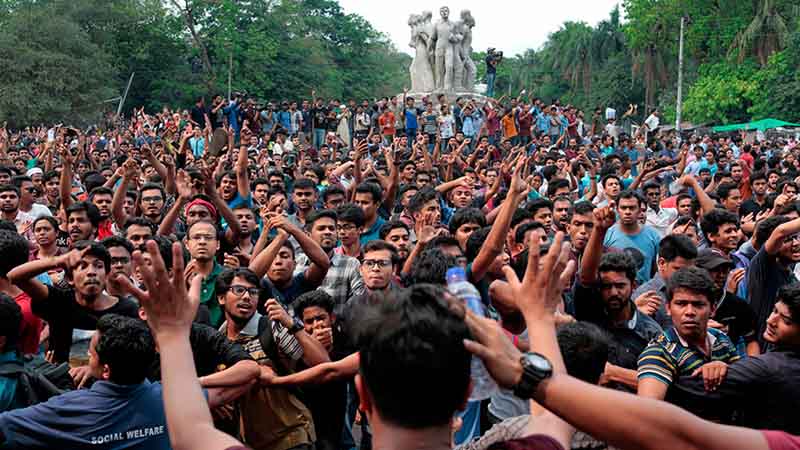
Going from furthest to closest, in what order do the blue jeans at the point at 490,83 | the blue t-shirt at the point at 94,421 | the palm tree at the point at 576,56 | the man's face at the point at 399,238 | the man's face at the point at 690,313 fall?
the palm tree at the point at 576,56 → the blue jeans at the point at 490,83 → the man's face at the point at 399,238 → the man's face at the point at 690,313 → the blue t-shirt at the point at 94,421

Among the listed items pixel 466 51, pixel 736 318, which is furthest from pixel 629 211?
pixel 466 51

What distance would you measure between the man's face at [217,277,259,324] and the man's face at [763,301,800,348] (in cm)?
256

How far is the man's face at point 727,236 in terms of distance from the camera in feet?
19.8

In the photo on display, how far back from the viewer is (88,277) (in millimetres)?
4328

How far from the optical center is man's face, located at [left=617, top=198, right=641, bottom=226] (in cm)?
655

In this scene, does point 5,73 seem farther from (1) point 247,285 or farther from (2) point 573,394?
(2) point 573,394

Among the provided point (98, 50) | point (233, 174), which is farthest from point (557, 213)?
point (98, 50)

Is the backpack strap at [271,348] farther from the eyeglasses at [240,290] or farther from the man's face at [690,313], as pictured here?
the man's face at [690,313]

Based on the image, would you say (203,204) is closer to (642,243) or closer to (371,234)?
(371,234)

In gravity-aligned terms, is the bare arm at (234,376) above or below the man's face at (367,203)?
below

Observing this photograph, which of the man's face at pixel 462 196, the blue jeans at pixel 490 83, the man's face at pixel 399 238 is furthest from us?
→ the blue jeans at pixel 490 83

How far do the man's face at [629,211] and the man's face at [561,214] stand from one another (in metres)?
0.88

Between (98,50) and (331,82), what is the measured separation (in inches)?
636

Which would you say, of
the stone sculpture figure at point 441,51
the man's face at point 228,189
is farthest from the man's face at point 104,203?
the stone sculpture figure at point 441,51
